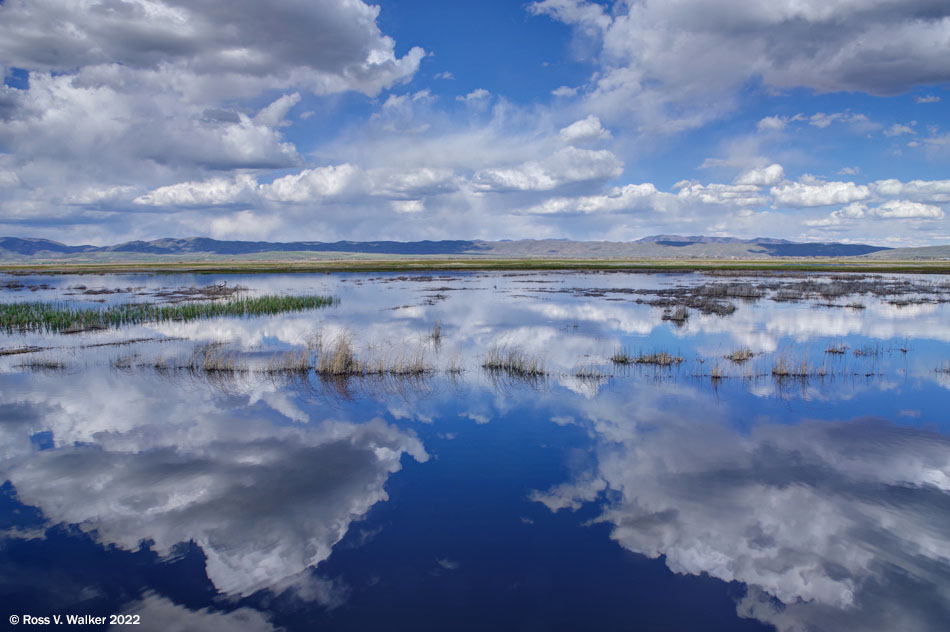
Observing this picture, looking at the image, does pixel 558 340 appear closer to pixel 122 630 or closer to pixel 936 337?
pixel 936 337

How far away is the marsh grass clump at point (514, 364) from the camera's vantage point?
1970 cm

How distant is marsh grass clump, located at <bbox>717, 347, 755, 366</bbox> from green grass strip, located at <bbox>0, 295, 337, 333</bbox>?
29245mm

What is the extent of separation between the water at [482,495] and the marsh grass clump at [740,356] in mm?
1263

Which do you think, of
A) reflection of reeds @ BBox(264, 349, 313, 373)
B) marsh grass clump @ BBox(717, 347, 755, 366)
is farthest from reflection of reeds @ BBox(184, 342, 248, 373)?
marsh grass clump @ BBox(717, 347, 755, 366)

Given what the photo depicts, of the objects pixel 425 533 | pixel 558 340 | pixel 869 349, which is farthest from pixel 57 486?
pixel 869 349

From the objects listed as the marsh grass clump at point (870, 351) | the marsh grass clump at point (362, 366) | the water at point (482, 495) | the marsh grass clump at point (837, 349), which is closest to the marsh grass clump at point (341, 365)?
the marsh grass clump at point (362, 366)

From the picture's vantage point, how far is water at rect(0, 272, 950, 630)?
7.38m

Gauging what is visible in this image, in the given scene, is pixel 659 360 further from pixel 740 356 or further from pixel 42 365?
pixel 42 365

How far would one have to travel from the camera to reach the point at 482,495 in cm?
1048

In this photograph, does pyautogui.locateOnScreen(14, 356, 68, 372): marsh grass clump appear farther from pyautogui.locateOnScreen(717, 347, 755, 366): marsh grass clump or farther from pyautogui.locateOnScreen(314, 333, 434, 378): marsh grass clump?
pyautogui.locateOnScreen(717, 347, 755, 366): marsh grass clump

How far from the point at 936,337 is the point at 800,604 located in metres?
27.1

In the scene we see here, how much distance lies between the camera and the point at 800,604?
24.0ft

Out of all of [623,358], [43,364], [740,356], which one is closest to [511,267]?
[740,356]

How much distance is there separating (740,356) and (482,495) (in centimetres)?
1550
